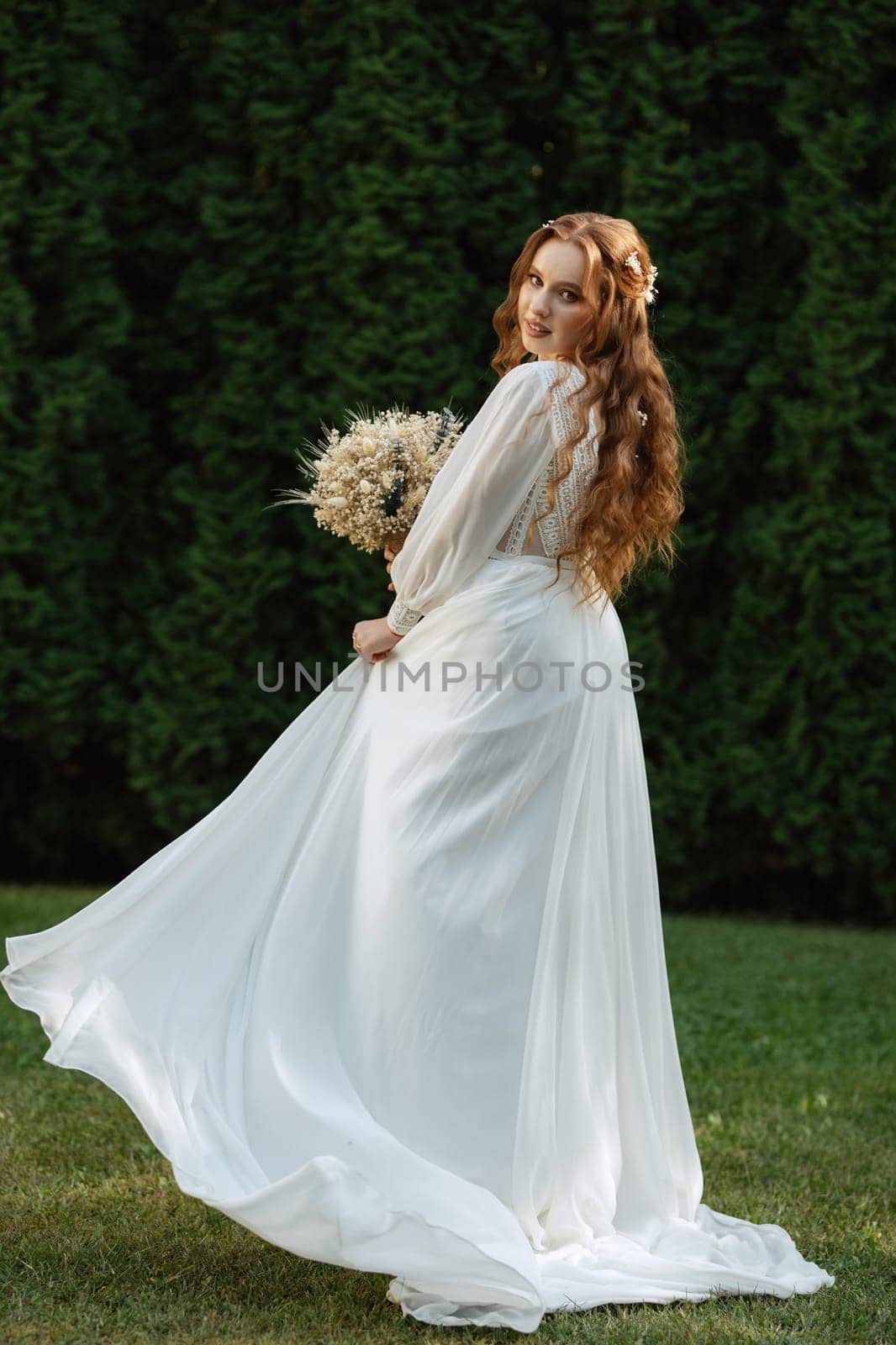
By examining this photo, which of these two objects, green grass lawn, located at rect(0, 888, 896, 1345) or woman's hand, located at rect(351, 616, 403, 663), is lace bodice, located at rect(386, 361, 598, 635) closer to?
woman's hand, located at rect(351, 616, 403, 663)

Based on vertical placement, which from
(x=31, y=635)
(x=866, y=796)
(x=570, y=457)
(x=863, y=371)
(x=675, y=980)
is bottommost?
(x=675, y=980)

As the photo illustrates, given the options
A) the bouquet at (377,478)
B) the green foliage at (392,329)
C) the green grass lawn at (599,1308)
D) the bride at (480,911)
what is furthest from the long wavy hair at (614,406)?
the green foliage at (392,329)

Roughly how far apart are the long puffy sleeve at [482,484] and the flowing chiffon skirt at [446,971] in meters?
0.09

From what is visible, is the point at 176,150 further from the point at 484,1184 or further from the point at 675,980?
the point at 484,1184

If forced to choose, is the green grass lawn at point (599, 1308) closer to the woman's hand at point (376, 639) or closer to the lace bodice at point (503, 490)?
the woman's hand at point (376, 639)

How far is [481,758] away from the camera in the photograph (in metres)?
2.97

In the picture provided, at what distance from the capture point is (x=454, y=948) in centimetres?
292

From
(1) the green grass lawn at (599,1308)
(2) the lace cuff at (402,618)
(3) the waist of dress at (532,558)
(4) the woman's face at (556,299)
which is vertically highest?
(4) the woman's face at (556,299)

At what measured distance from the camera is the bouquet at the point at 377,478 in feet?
10.2

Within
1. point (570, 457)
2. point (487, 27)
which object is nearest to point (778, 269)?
point (487, 27)

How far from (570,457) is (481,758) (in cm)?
63

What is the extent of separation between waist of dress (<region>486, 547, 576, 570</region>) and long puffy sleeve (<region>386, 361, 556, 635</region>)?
6 cm

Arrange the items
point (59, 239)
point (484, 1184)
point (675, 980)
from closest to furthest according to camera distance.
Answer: point (484, 1184)
point (675, 980)
point (59, 239)

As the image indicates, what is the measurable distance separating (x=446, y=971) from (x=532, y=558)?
0.85 meters
